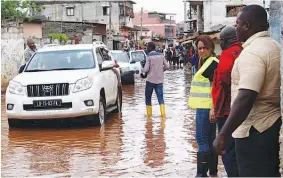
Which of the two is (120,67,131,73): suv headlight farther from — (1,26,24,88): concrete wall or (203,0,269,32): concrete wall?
(203,0,269,32): concrete wall

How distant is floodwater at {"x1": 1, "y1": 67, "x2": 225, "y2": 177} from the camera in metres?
7.01

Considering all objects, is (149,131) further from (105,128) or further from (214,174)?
(214,174)

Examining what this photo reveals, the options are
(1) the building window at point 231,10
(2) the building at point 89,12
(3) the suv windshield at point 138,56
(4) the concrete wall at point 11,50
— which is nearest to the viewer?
(4) the concrete wall at point 11,50

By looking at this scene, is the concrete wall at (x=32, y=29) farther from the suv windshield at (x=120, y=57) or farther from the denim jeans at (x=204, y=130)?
the denim jeans at (x=204, y=130)

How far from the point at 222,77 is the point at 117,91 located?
25.7 ft

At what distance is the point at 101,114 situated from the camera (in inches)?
437

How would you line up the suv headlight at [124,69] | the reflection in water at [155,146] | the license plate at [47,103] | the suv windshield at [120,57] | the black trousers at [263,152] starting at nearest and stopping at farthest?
the black trousers at [263,152] → the reflection in water at [155,146] → the license plate at [47,103] → the suv headlight at [124,69] → the suv windshield at [120,57]

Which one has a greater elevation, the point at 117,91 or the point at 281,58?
the point at 281,58

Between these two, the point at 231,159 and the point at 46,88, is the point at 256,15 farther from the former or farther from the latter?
the point at 46,88

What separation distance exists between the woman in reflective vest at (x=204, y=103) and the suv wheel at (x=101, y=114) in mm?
4757

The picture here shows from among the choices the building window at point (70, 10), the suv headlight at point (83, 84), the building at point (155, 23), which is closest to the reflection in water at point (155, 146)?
the suv headlight at point (83, 84)

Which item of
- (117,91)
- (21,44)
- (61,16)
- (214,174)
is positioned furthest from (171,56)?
(214,174)

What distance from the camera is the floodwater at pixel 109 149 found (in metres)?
7.01

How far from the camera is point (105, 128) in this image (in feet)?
35.4
